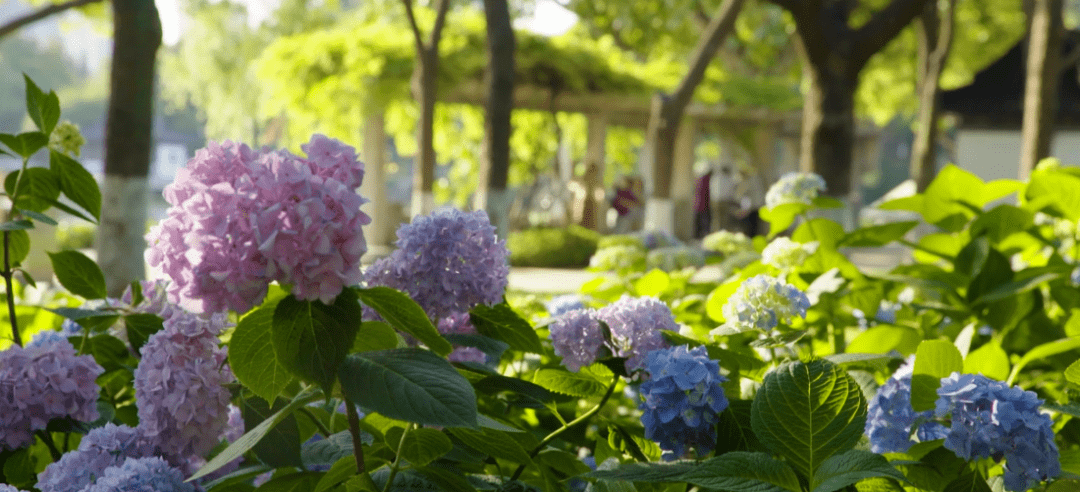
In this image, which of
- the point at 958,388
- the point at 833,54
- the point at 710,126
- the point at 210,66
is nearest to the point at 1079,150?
the point at 710,126

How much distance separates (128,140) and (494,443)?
5.47m

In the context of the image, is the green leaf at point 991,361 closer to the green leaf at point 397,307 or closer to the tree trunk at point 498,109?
the green leaf at point 397,307

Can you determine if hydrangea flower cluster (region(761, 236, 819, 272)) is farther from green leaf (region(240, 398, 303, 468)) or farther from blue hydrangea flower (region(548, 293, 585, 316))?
green leaf (region(240, 398, 303, 468))

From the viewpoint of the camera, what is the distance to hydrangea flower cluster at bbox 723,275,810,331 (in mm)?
1193

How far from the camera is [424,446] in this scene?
3.20 ft

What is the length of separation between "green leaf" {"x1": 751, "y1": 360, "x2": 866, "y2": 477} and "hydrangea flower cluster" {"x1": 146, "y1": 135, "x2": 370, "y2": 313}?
45 cm

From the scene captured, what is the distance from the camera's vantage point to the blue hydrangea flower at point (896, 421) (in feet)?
3.95

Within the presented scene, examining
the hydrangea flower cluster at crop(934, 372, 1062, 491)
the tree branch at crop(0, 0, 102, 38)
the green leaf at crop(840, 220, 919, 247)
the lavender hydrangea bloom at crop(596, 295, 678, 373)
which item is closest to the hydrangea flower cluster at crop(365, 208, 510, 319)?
the lavender hydrangea bloom at crop(596, 295, 678, 373)

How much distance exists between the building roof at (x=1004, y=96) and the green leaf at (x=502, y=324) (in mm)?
18262

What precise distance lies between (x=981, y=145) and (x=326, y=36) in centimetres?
1202

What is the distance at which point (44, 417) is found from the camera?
127 centimetres

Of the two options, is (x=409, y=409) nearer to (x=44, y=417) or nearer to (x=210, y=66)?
(x=44, y=417)

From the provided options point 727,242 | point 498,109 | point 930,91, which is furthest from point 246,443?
point 930,91

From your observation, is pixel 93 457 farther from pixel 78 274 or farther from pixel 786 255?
pixel 786 255
